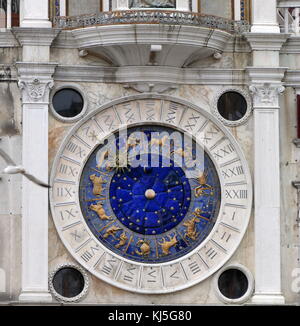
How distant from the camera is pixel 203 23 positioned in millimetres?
32219

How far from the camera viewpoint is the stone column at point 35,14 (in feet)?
106

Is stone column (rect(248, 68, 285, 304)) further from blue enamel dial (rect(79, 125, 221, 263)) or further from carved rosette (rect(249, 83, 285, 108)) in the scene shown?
blue enamel dial (rect(79, 125, 221, 263))

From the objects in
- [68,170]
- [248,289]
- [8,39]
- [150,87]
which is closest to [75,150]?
[68,170]

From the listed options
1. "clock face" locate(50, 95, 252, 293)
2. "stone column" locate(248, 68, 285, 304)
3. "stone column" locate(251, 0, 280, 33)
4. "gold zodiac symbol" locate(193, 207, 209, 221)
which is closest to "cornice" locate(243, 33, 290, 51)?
"stone column" locate(251, 0, 280, 33)

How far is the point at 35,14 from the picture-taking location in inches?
1272

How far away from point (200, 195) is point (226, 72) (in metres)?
1.55

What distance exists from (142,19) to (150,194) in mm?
2145

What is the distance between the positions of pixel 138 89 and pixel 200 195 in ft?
4.94

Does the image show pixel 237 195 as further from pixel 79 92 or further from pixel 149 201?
pixel 79 92

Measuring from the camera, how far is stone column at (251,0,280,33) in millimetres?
32562
